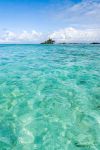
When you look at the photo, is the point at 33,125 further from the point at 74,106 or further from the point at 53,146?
the point at 74,106

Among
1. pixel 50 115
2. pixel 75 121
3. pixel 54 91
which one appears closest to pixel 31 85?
pixel 54 91

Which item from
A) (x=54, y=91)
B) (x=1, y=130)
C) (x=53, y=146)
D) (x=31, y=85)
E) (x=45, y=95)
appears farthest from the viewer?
(x=31, y=85)

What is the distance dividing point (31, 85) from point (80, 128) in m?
5.23

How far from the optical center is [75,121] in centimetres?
652

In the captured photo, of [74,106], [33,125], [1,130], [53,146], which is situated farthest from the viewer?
[74,106]

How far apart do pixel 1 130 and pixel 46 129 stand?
1364 mm

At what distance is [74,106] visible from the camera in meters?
7.72

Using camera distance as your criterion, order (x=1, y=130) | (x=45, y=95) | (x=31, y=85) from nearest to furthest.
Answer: (x=1, y=130)
(x=45, y=95)
(x=31, y=85)

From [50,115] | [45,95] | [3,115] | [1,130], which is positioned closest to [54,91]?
[45,95]

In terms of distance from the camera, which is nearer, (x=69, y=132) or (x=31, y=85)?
(x=69, y=132)

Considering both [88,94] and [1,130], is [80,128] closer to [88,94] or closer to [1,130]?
[1,130]

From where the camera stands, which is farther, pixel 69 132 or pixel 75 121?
pixel 75 121

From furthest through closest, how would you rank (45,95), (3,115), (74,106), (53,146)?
(45,95) < (74,106) < (3,115) < (53,146)

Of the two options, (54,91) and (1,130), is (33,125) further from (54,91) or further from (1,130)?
(54,91)
